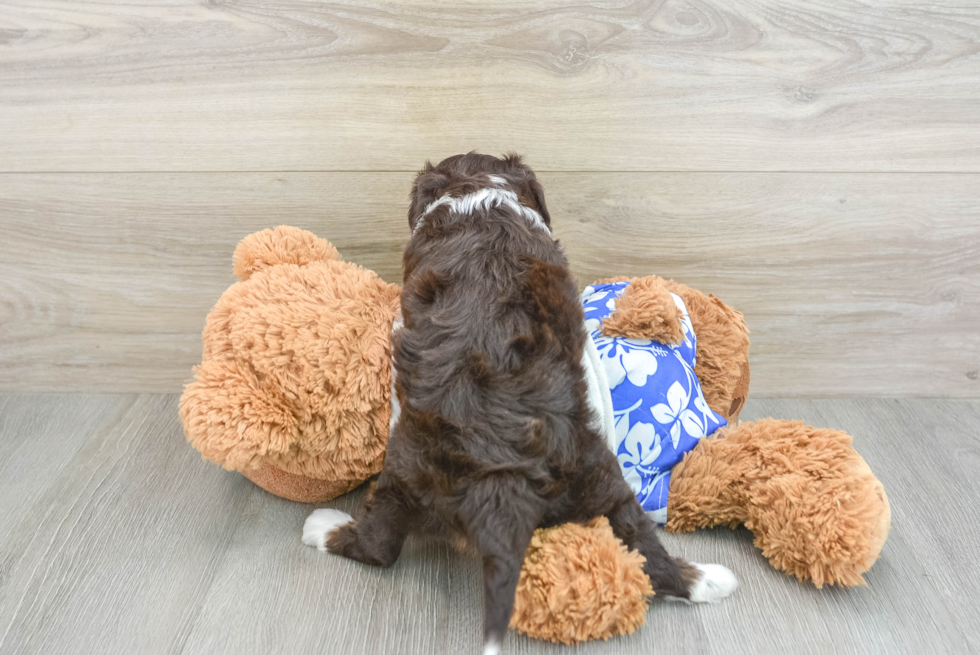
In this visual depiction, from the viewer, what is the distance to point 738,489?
935mm

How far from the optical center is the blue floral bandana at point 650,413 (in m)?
0.94

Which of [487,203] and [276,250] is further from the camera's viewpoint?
[276,250]

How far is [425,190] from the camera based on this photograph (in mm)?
944

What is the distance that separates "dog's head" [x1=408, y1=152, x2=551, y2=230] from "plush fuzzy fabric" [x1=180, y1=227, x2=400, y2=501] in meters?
0.16

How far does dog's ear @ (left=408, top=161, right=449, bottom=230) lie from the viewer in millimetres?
939

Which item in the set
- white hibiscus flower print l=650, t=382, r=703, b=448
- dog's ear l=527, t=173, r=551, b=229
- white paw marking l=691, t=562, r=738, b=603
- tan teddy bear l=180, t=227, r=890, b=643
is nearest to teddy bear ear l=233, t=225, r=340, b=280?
tan teddy bear l=180, t=227, r=890, b=643

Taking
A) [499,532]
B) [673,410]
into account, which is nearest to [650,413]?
[673,410]

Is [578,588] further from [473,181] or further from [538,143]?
[538,143]

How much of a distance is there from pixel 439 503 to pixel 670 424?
366 mm

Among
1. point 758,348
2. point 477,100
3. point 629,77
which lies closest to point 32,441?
point 477,100

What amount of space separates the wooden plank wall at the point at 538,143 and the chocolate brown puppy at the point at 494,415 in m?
0.33

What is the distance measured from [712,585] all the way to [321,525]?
0.54 metres

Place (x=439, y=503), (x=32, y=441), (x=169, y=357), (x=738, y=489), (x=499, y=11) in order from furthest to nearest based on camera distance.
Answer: (x=169, y=357), (x=32, y=441), (x=499, y=11), (x=738, y=489), (x=439, y=503)

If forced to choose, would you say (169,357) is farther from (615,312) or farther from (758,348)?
(758,348)
